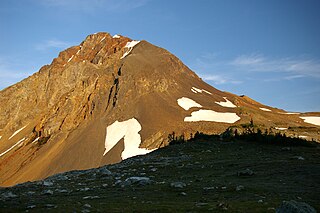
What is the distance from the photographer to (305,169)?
24359mm

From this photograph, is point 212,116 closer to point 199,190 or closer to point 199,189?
point 199,189

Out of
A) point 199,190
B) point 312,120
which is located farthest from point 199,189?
point 312,120

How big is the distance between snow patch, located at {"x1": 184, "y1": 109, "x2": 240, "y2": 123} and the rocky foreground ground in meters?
90.6

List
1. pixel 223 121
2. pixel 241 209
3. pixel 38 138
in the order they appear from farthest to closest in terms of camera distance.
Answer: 1. pixel 38 138
2. pixel 223 121
3. pixel 241 209

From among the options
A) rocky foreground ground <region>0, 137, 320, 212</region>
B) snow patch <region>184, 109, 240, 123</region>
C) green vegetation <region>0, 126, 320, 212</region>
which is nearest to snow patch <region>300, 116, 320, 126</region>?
snow patch <region>184, 109, 240, 123</region>

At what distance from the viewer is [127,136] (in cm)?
11769

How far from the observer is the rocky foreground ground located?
1516cm

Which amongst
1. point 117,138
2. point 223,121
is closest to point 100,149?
point 117,138

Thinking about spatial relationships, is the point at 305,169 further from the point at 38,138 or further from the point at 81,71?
the point at 81,71

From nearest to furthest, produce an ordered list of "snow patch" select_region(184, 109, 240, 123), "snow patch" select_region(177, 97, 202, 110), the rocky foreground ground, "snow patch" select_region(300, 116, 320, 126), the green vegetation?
1. the rocky foreground ground
2. the green vegetation
3. "snow patch" select_region(184, 109, 240, 123)
4. "snow patch" select_region(177, 97, 202, 110)
5. "snow patch" select_region(300, 116, 320, 126)

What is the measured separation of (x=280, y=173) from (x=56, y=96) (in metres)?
177

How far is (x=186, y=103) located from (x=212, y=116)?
16.6m

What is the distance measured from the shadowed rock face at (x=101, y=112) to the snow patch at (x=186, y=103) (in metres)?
2.68

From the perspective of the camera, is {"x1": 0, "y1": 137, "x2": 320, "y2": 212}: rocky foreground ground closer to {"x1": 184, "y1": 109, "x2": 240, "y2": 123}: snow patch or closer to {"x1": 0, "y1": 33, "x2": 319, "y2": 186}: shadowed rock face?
{"x1": 0, "y1": 33, "x2": 319, "y2": 186}: shadowed rock face
